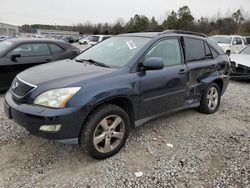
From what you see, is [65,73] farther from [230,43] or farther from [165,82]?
[230,43]

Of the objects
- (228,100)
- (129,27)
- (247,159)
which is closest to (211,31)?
(129,27)

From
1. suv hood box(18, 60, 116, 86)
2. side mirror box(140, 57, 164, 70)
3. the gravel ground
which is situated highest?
side mirror box(140, 57, 164, 70)

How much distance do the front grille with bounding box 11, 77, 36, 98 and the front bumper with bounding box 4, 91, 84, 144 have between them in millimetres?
155

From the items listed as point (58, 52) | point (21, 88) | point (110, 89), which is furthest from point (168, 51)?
point (58, 52)

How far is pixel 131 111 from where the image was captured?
315 cm

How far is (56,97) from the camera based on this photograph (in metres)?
2.52

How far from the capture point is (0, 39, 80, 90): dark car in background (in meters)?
5.34

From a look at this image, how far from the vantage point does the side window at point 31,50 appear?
563 centimetres

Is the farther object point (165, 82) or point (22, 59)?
point (22, 59)

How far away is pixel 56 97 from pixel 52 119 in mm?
252

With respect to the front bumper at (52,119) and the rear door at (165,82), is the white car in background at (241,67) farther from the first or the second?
the front bumper at (52,119)

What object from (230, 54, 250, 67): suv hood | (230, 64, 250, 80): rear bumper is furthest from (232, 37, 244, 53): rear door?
(230, 64, 250, 80): rear bumper

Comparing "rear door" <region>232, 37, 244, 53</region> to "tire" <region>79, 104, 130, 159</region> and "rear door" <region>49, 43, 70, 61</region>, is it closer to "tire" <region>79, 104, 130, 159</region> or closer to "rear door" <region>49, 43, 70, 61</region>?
"rear door" <region>49, 43, 70, 61</region>

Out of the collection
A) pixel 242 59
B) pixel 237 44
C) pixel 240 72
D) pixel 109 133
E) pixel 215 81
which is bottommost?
pixel 109 133
